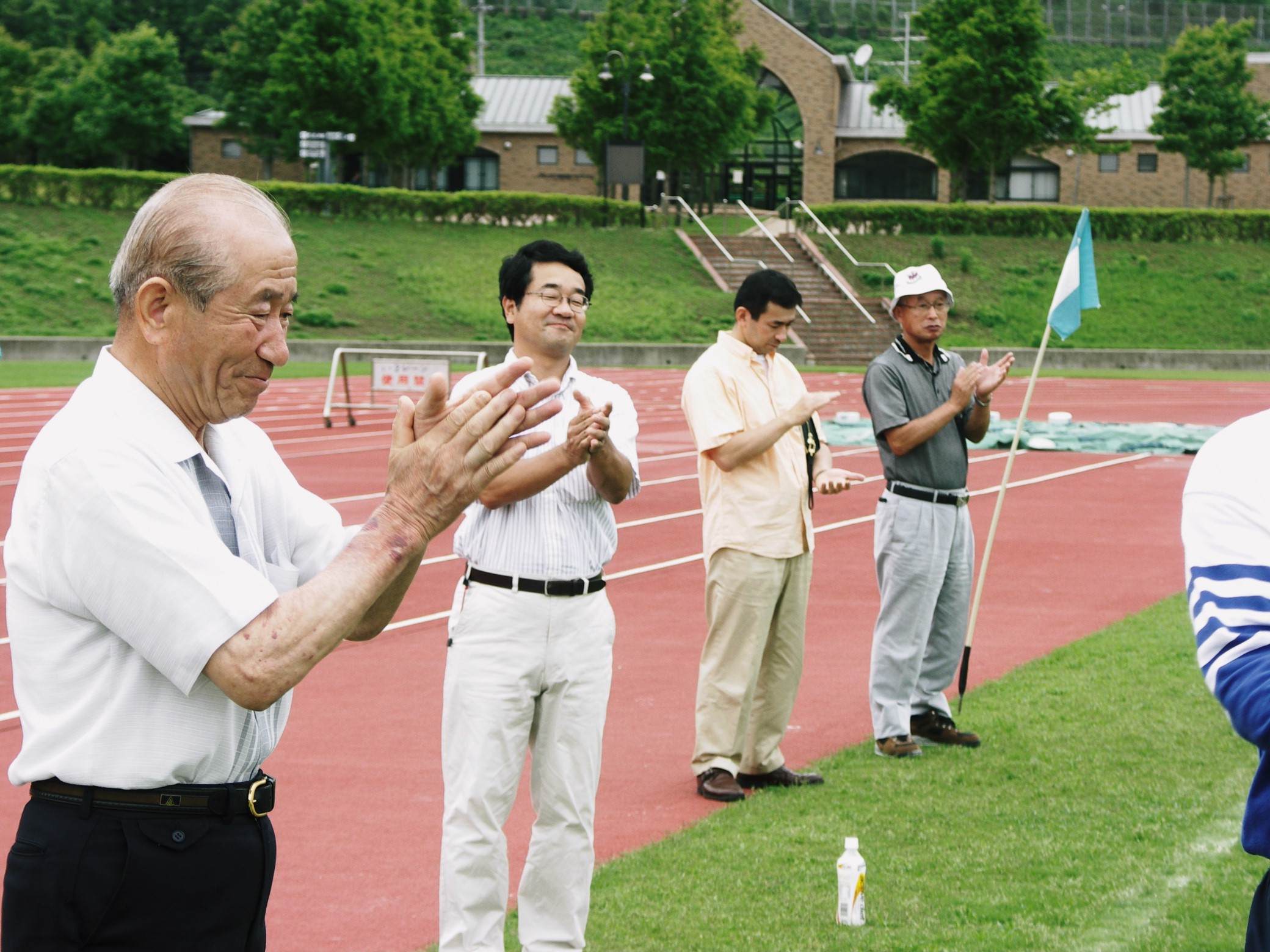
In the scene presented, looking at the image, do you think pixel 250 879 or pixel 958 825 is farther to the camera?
pixel 958 825

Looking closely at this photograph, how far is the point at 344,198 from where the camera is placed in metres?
49.6

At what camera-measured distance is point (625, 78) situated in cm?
5288

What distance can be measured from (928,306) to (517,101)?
64962 mm

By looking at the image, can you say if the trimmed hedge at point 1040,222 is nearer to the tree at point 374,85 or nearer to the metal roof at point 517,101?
the tree at point 374,85

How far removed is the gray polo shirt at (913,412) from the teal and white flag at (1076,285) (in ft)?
2.84

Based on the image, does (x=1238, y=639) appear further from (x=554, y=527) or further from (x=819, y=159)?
(x=819, y=159)

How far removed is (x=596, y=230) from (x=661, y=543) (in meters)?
38.7

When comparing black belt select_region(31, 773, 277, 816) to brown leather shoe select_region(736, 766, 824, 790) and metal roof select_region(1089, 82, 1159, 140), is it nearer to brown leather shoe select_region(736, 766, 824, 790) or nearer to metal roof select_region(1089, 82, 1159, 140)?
brown leather shoe select_region(736, 766, 824, 790)

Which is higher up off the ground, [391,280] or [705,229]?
[705,229]

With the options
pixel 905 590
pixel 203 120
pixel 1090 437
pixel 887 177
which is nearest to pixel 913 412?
pixel 905 590

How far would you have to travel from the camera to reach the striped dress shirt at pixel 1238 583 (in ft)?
6.41

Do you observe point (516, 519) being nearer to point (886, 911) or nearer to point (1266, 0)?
point (886, 911)

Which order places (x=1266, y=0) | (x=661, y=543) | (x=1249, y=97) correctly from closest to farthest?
(x=661, y=543), (x=1249, y=97), (x=1266, y=0)

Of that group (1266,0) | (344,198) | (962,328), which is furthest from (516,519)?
(1266,0)
